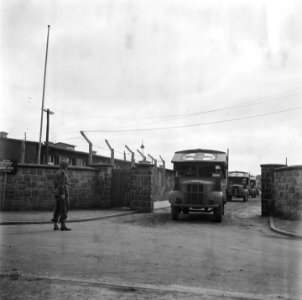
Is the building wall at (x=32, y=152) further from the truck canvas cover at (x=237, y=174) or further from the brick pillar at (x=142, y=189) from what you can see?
the brick pillar at (x=142, y=189)

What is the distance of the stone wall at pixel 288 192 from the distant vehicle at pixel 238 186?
15.1 metres

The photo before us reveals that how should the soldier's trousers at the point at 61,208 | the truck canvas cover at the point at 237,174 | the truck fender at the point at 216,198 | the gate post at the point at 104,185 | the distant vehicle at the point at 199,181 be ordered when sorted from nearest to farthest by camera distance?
the soldier's trousers at the point at 61,208
the truck fender at the point at 216,198
the distant vehicle at the point at 199,181
the gate post at the point at 104,185
the truck canvas cover at the point at 237,174

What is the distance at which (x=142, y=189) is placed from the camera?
57.1ft

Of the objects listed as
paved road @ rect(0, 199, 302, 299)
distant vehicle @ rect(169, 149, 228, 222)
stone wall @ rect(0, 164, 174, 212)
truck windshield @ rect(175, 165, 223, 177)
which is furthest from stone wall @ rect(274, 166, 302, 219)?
stone wall @ rect(0, 164, 174, 212)

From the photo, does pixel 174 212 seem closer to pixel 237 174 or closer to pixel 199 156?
pixel 199 156

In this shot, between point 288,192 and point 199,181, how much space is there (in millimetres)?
3713

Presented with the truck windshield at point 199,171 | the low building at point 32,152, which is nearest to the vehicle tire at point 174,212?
the truck windshield at point 199,171

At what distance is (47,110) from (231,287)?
1390 inches

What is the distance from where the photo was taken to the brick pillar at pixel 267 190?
17250 millimetres

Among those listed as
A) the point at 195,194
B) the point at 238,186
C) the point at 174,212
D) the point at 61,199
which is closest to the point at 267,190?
the point at 195,194

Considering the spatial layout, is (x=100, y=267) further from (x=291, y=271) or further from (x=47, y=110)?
(x=47, y=110)

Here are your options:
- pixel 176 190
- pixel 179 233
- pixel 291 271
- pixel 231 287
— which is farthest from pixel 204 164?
pixel 231 287

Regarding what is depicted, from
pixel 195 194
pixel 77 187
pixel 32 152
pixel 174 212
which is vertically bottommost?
pixel 174 212

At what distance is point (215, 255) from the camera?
7.50 m
